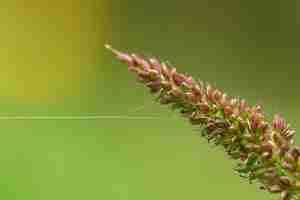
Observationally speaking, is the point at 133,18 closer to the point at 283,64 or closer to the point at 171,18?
the point at 171,18

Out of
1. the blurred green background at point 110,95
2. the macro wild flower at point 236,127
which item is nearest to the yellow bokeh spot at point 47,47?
the blurred green background at point 110,95

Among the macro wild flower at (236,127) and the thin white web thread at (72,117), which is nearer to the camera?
the macro wild flower at (236,127)

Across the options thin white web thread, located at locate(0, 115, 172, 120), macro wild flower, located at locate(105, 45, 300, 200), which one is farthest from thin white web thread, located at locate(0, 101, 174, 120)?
macro wild flower, located at locate(105, 45, 300, 200)

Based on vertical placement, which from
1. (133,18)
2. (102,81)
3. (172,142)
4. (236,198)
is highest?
(133,18)

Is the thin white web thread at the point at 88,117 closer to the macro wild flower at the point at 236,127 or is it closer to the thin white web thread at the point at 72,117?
the thin white web thread at the point at 72,117

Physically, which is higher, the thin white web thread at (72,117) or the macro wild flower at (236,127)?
the thin white web thread at (72,117)

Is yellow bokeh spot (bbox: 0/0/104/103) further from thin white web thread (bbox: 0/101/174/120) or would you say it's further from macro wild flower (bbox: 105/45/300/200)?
macro wild flower (bbox: 105/45/300/200)

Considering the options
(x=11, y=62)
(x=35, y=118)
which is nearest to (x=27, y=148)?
(x=35, y=118)
